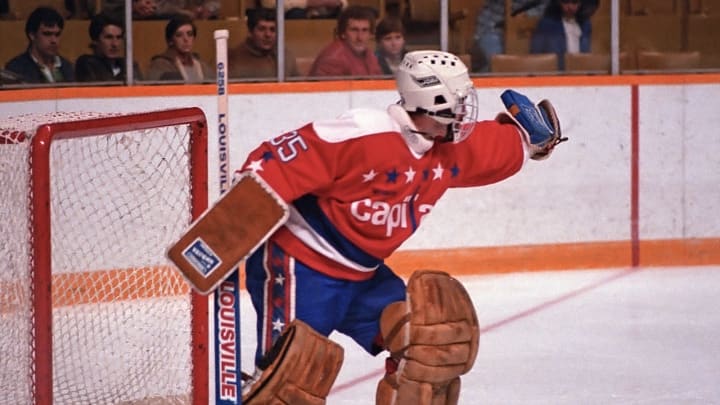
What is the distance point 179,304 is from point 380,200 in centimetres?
129

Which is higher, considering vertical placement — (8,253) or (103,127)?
(103,127)

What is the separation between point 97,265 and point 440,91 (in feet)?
6.97

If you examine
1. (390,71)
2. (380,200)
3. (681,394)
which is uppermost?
(390,71)

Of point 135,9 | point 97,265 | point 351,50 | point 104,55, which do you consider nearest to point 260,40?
point 351,50

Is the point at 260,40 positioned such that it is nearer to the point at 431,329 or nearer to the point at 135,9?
the point at 135,9

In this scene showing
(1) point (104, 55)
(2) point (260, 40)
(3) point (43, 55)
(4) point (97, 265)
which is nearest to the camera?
(4) point (97, 265)

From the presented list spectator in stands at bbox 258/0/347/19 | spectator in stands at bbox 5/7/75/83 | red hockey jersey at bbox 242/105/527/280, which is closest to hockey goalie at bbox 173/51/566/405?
red hockey jersey at bbox 242/105/527/280

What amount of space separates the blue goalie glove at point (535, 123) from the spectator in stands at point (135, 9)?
8.87 feet

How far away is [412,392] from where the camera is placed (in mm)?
3551

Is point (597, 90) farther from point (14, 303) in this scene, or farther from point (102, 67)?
point (14, 303)

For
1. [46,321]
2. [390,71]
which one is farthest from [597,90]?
[46,321]

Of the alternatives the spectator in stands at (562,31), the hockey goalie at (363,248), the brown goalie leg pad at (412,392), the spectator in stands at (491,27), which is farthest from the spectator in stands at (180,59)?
the brown goalie leg pad at (412,392)

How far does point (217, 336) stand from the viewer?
3.79 metres

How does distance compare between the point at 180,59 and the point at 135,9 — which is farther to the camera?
the point at 180,59
